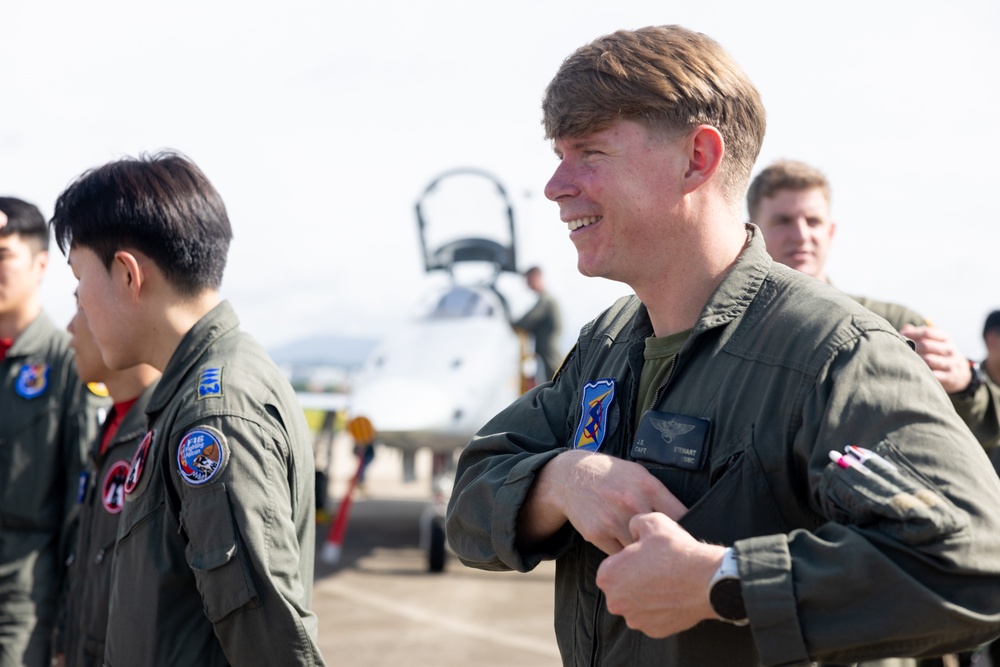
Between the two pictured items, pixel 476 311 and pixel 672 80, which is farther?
pixel 476 311

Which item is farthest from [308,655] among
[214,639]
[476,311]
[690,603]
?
[476,311]

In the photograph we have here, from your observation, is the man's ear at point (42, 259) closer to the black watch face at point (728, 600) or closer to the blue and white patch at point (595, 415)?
the blue and white patch at point (595, 415)

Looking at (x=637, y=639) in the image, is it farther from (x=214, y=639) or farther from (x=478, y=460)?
(x=214, y=639)

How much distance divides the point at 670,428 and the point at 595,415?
0.76 feet

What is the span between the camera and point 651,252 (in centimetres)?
169

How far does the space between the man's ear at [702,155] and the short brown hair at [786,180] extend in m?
2.25

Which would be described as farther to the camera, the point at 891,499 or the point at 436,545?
the point at 436,545

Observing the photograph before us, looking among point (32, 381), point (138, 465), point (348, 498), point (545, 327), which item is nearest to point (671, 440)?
point (138, 465)

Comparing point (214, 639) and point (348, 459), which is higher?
point (214, 639)

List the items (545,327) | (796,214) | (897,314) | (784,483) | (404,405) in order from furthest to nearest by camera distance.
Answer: (545,327) < (404,405) < (796,214) < (897,314) < (784,483)

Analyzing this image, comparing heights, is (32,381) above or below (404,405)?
above

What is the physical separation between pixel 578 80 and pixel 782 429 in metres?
0.69

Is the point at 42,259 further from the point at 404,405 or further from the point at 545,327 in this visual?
the point at 545,327

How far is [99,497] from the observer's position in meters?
2.70
